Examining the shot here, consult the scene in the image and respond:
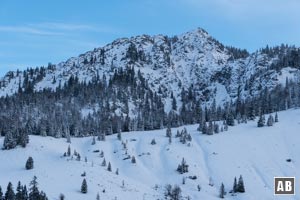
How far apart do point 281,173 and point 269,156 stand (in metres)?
14.1

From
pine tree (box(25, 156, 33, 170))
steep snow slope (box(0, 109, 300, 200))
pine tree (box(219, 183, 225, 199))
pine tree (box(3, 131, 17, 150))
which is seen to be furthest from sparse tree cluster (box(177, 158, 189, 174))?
pine tree (box(3, 131, 17, 150))

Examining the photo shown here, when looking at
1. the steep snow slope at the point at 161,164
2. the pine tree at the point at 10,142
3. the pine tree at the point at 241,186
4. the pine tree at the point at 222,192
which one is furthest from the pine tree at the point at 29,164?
the pine tree at the point at 241,186

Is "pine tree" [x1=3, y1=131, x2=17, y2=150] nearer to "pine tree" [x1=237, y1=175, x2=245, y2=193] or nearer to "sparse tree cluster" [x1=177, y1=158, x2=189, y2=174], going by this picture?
"sparse tree cluster" [x1=177, y1=158, x2=189, y2=174]

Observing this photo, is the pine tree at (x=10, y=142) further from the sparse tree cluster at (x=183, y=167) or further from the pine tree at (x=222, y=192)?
the pine tree at (x=222, y=192)

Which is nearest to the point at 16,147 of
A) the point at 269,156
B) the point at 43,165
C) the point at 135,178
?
the point at 43,165

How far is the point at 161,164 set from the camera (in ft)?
554

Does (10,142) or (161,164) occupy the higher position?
(10,142)

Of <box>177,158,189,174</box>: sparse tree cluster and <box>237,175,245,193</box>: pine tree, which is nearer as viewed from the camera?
<box>237,175,245,193</box>: pine tree

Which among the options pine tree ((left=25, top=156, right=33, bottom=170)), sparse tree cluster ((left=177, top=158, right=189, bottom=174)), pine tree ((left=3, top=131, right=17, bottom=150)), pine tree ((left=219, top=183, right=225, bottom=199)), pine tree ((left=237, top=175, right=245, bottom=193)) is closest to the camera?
pine tree ((left=219, top=183, right=225, bottom=199))

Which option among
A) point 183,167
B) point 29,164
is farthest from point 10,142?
point 183,167

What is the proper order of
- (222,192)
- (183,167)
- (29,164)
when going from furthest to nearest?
(183,167) → (29,164) → (222,192)

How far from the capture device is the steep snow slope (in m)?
139

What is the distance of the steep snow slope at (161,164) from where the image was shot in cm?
13938

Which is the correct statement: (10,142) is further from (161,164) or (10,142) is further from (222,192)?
(222,192)
